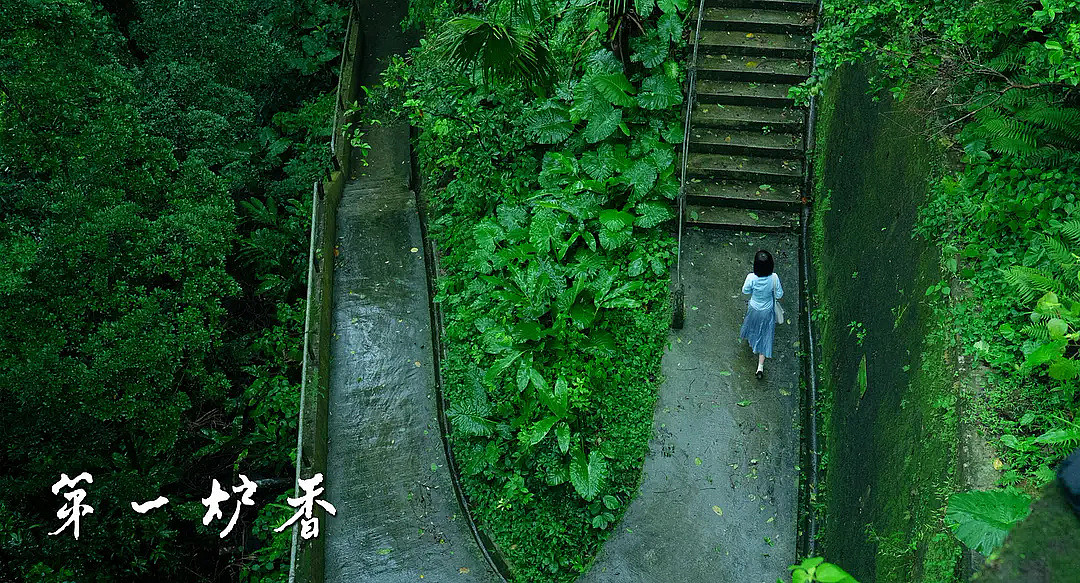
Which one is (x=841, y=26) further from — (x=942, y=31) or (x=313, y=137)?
(x=313, y=137)

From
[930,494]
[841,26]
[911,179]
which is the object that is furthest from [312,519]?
[841,26]

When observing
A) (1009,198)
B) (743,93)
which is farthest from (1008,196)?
(743,93)

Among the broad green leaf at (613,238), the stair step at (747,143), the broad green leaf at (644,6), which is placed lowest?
the broad green leaf at (613,238)

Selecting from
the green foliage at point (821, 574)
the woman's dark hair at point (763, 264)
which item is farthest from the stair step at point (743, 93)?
the green foliage at point (821, 574)

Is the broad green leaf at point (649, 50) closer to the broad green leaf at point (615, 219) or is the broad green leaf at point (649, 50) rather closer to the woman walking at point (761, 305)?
the broad green leaf at point (615, 219)

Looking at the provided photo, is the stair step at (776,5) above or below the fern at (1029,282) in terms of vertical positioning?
above

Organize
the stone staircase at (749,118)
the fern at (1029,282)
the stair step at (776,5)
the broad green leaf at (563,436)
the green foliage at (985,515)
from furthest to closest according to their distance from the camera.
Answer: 1. the stair step at (776,5)
2. the stone staircase at (749,118)
3. the broad green leaf at (563,436)
4. the fern at (1029,282)
5. the green foliage at (985,515)

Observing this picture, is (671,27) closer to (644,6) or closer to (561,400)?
(644,6)
